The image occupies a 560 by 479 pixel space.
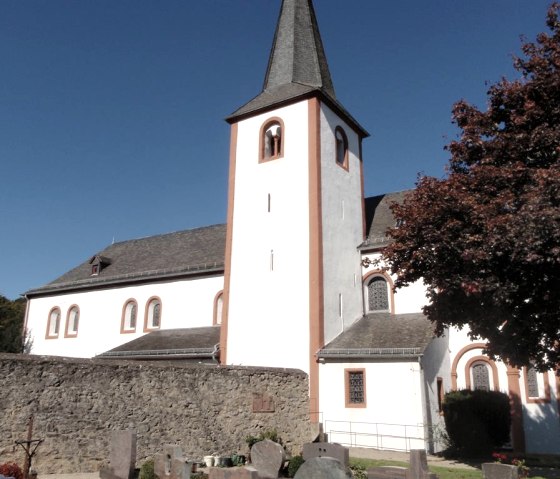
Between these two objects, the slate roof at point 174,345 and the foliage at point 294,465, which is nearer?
the foliage at point 294,465

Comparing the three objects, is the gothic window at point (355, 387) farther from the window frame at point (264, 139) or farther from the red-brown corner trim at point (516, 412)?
the window frame at point (264, 139)

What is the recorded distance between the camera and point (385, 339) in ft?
59.3

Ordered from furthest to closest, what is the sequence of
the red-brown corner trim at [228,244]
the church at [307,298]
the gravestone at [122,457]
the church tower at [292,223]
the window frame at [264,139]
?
the window frame at [264,139], the red-brown corner trim at [228,244], the church tower at [292,223], the church at [307,298], the gravestone at [122,457]

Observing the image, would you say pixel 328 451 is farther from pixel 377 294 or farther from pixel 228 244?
pixel 228 244

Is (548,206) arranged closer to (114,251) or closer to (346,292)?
(346,292)

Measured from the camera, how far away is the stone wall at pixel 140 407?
1208cm

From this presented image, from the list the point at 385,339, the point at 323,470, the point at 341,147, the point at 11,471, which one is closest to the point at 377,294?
the point at 385,339

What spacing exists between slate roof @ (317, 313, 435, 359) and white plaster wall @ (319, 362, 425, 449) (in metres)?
0.38

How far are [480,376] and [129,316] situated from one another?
16574 mm

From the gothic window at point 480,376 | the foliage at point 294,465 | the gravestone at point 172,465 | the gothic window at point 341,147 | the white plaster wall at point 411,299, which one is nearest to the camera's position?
the gravestone at point 172,465

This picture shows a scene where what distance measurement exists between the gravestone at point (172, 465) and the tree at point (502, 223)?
6.53 m

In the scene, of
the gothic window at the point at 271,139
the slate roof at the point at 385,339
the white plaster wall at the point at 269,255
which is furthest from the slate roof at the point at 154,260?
the slate roof at the point at 385,339

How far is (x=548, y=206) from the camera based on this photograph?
9.55 meters

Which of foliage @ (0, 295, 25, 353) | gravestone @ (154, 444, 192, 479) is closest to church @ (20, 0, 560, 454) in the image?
foliage @ (0, 295, 25, 353)
